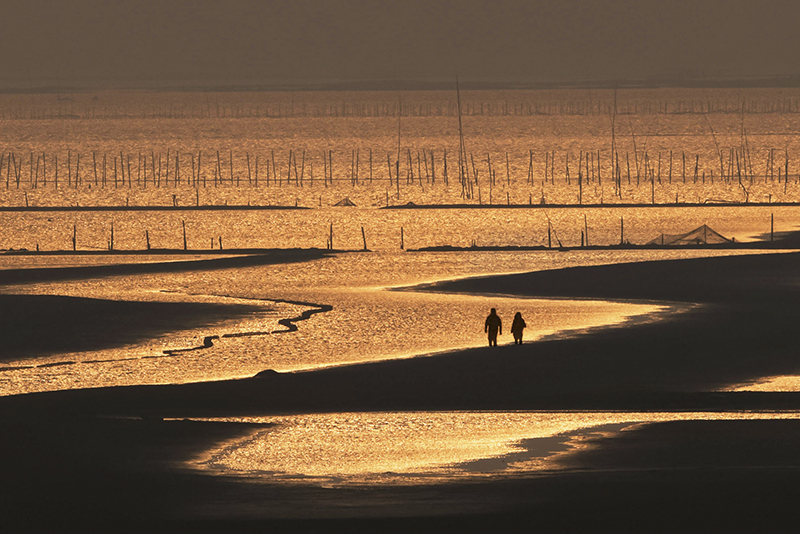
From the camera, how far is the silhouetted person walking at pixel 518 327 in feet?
165

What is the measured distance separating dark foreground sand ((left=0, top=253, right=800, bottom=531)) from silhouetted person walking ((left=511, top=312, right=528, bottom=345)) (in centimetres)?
50

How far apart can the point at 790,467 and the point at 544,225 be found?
85.6 meters

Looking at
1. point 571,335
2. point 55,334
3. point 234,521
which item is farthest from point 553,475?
point 55,334

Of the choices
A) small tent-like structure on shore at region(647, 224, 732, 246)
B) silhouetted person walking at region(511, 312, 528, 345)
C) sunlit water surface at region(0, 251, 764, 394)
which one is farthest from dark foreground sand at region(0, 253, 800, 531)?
small tent-like structure on shore at region(647, 224, 732, 246)

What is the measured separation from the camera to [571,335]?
5481 cm

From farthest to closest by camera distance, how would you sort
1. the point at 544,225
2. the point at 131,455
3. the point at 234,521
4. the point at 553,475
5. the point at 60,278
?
the point at 544,225 → the point at 60,278 → the point at 131,455 → the point at 553,475 → the point at 234,521

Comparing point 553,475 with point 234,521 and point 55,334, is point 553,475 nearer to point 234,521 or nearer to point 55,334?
point 234,521

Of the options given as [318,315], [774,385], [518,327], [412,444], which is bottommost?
[412,444]

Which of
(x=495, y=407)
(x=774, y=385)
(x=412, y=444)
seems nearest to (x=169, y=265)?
(x=495, y=407)

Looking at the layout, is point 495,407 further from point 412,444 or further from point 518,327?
point 518,327

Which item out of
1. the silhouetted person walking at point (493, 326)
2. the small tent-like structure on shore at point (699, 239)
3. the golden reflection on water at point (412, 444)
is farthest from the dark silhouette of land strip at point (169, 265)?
the golden reflection on water at point (412, 444)

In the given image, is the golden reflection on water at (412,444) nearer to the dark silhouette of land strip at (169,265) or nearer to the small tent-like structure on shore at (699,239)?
the dark silhouette of land strip at (169,265)

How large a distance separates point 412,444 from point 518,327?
53.3 feet

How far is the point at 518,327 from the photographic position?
50.4 meters
